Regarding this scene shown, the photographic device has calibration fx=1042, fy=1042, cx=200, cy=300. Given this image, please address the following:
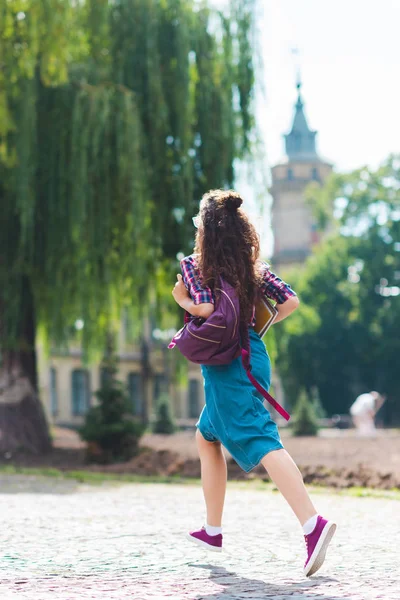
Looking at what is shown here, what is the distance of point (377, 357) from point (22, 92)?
41.0 m

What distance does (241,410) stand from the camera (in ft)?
17.1

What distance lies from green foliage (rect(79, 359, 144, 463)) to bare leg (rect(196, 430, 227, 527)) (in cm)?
1059

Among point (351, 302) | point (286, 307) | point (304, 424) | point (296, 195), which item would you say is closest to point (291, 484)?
point (286, 307)

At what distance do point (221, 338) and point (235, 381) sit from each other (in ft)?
0.82

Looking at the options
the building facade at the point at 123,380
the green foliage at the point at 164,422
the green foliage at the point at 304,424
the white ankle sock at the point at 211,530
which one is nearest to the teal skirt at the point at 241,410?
the white ankle sock at the point at 211,530

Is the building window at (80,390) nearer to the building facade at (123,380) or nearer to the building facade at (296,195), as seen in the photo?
the building facade at (123,380)

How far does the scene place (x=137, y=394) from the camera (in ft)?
213

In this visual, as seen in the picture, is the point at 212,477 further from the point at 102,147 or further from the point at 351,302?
the point at 351,302

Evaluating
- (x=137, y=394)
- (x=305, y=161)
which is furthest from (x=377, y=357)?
(x=305, y=161)

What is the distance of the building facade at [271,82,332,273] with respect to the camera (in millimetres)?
81062

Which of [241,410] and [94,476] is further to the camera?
[94,476]

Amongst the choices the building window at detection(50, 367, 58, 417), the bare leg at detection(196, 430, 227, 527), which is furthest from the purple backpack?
the building window at detection(50, 367, 58, 417)

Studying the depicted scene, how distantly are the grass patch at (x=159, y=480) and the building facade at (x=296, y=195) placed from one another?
63.7m

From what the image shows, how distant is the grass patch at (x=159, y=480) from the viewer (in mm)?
11367
